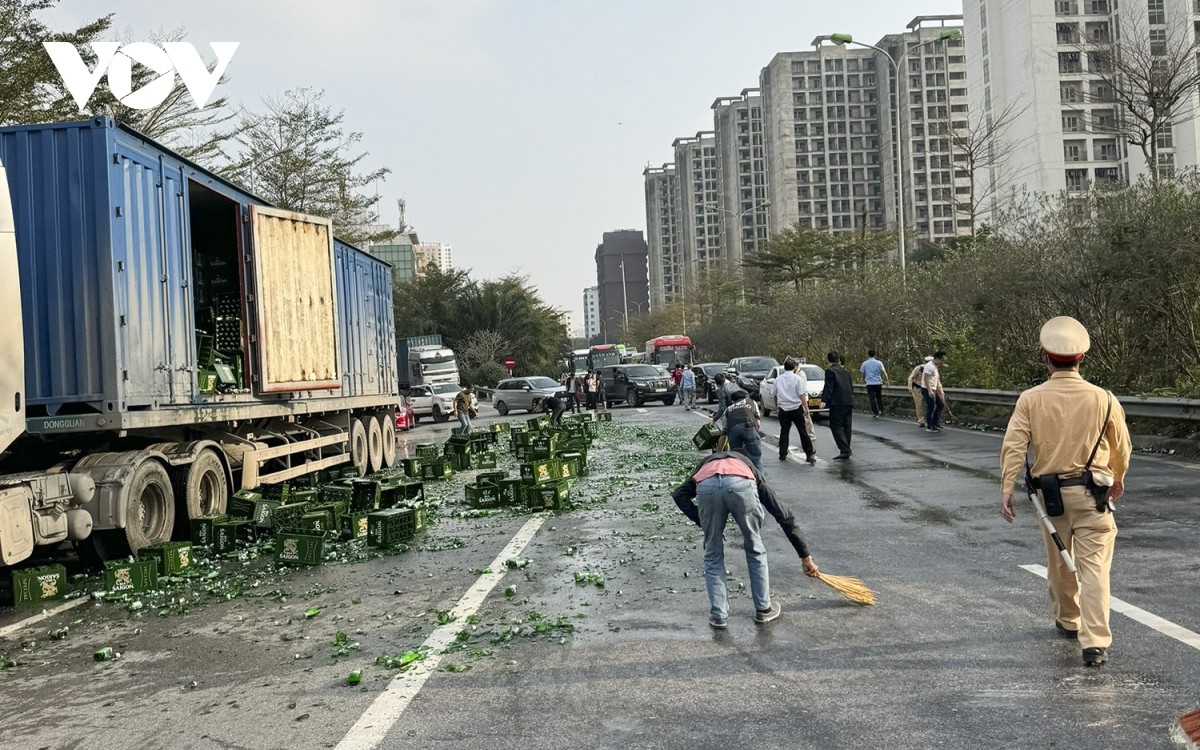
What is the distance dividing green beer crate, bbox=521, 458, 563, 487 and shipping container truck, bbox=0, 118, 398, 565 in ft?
10.9

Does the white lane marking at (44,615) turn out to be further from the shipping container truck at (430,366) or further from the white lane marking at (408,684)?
the shipping container truck at (430,366)

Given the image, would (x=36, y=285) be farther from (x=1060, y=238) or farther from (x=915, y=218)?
(x=915, y=218)

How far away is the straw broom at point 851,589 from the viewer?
23.9ft

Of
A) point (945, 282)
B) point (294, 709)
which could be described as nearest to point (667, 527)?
point (294, 709)

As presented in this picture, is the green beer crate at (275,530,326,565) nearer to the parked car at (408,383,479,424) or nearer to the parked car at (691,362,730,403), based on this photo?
the parked car at (691,362,730,403)

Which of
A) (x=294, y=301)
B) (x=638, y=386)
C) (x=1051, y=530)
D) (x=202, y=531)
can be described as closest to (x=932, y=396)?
(x=294, y=301)

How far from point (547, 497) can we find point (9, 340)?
21.4 ft

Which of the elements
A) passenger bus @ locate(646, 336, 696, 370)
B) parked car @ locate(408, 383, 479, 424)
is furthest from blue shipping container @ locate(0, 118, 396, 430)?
passenger bus @ locate(646, 336, 696, 370)

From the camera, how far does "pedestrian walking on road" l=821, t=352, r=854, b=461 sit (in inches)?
749

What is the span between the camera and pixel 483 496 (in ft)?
45.9

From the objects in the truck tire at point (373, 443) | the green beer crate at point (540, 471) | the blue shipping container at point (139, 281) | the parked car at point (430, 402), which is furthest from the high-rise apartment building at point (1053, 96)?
the blue shipping container at point (139, 281)

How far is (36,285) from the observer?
10297mm

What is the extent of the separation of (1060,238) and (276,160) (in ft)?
97.4

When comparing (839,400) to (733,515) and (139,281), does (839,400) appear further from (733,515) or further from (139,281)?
(733,515)
